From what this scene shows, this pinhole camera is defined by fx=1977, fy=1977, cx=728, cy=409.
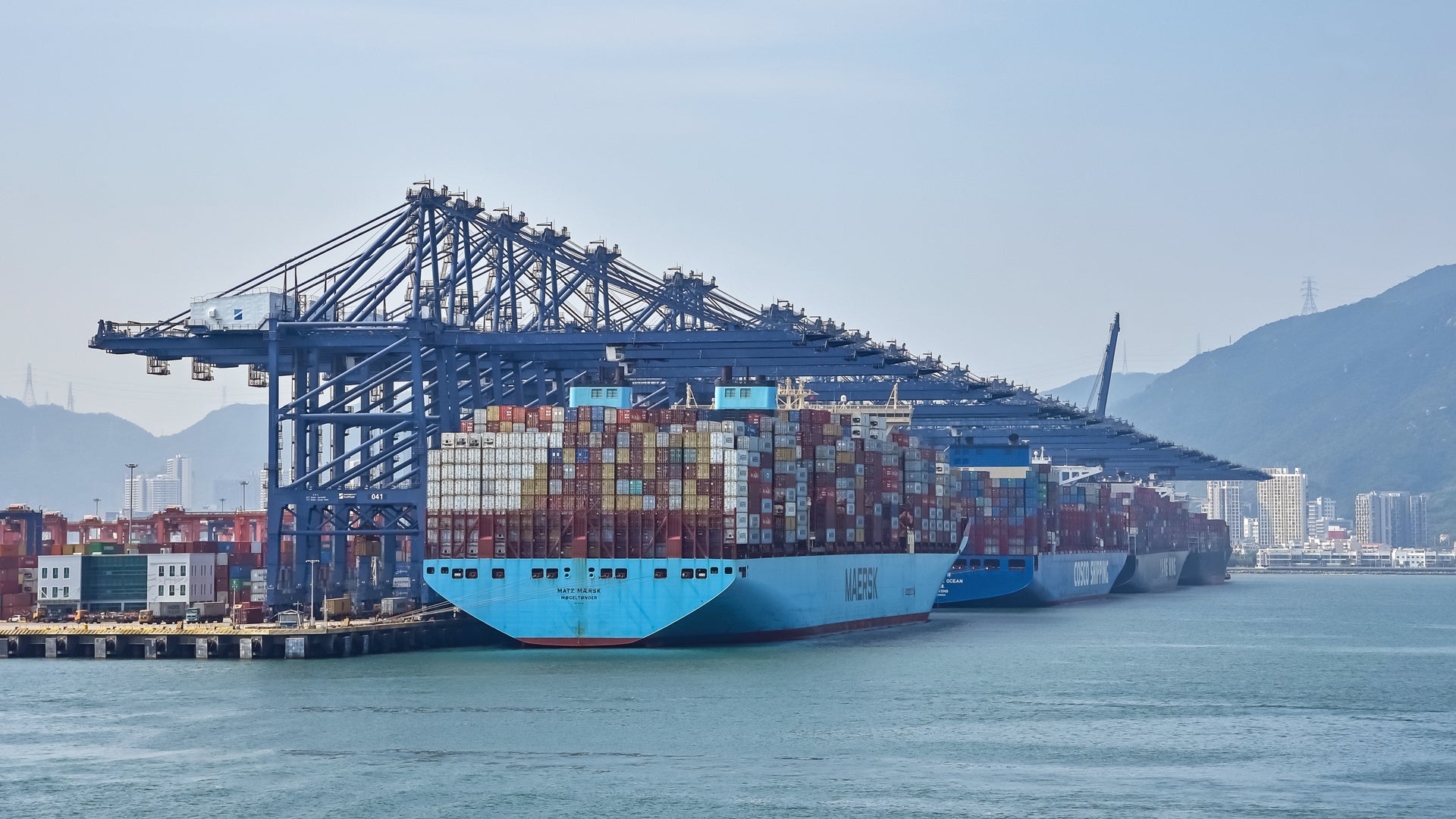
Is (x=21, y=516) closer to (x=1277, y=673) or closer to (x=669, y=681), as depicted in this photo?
(x=669, y=681)

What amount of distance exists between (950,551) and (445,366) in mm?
29985

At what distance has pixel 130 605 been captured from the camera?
74000 mm

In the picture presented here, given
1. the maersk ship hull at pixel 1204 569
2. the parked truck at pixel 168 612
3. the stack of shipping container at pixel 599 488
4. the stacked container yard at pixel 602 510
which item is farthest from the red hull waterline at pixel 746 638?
the maersk ship hull at pixel 1204 569

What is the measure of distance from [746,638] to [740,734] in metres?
21.7

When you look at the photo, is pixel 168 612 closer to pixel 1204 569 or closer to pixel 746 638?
pixel 746 638

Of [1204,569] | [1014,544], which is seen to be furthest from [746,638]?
[1204,569]

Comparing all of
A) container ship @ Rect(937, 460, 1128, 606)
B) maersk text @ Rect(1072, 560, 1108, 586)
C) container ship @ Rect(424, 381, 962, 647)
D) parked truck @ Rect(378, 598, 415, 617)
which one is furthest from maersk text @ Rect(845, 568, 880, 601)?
maersk text @ Rect(1072, 560, 1108, 586)

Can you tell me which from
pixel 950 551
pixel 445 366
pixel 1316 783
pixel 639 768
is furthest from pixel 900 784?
pixel 950 551

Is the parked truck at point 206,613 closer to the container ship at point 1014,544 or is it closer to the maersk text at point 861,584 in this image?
the maersk text at point 861,584

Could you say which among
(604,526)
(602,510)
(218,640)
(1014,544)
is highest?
(602,510)

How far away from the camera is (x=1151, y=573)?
14362cm

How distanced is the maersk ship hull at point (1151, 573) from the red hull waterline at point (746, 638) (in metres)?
56.5

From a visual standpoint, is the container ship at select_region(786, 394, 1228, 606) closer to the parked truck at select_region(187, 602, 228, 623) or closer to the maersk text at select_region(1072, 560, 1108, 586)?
the maersk text at select_region(1072, 560, 1108, 586)

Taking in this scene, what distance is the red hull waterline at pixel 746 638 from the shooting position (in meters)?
65.2
